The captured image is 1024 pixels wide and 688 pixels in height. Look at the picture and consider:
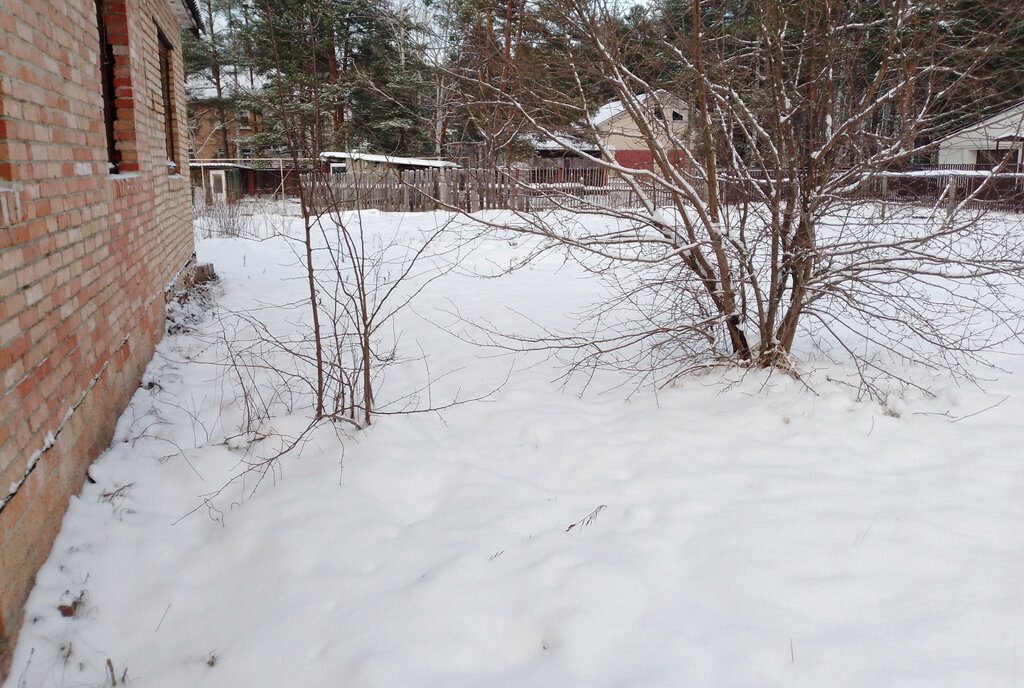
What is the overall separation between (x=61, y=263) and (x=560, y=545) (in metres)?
2.48

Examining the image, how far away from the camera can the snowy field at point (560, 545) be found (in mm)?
2471

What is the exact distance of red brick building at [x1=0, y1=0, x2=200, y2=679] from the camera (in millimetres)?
2625

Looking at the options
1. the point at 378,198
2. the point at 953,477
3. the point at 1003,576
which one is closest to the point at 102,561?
the point at 1003,576

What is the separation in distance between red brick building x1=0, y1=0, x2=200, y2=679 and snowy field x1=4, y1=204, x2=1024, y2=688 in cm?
24

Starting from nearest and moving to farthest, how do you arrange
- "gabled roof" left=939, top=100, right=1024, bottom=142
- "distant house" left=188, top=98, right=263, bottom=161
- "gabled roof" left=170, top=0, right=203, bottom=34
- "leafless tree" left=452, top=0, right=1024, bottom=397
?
"leafless tree" left=452, top=0, right=1024, bottom=397
"gabled roof" left=939, top=100, right=1024, bottom=142
"gabled roof" left=170, top=0, right=203, bottom=34
"distant house" left=188, top=98, right=263, bottom=161

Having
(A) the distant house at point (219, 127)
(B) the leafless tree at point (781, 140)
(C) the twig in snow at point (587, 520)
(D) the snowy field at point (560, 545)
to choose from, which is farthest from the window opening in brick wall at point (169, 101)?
(A) the distant house at point (219, 127)

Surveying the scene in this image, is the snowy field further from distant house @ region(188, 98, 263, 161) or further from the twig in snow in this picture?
distant house @ region(188, 98, 263, 161)

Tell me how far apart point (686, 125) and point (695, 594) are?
13.0 feet

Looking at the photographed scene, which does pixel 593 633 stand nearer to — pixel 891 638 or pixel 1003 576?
pixel 891 638

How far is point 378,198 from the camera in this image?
19406 millimetres

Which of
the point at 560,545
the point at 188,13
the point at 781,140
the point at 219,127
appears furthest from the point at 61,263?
the point at 219,127

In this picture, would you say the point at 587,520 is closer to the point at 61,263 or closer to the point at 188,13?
the point at 61,263

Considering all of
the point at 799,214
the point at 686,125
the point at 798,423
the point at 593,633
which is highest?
the point at 686,125

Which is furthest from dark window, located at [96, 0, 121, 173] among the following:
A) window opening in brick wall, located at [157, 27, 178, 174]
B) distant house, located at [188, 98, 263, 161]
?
distant house, located at [188, 98, 263, 161]
